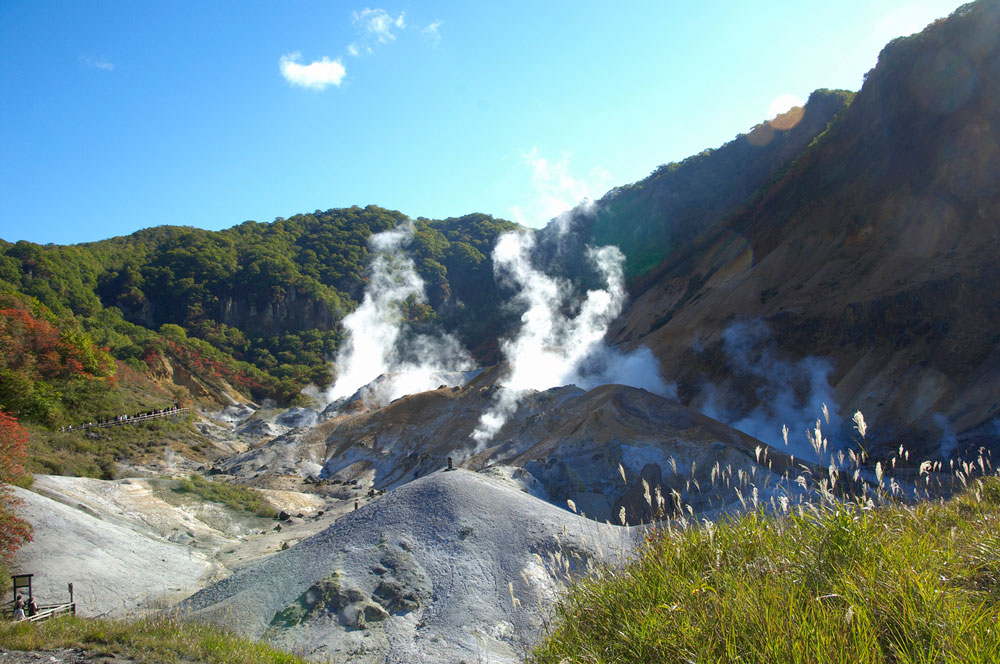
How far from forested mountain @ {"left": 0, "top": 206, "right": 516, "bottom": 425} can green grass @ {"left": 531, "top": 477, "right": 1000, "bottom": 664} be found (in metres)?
39.3

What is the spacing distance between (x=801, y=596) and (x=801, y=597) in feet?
0.07

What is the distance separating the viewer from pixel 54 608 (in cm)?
1180

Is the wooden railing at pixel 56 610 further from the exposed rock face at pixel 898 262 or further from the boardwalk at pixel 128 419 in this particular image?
the exposed rock face at pixel 898 262

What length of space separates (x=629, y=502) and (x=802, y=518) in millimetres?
15782

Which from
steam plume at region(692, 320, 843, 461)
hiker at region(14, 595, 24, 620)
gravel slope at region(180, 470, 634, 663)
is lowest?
steam plume at region(692, 320, 843, 461)

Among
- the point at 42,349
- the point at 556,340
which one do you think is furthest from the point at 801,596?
the point at 556,340

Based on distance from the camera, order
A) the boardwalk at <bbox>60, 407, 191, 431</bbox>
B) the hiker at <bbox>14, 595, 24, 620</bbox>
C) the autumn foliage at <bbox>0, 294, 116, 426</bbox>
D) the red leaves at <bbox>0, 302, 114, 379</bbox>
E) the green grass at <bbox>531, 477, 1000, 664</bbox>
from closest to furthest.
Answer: the green grass at <bbox>531, 477, 1000, 664</bbox> → the hiker at <bbox>14, 595, 24, 620</bbox> → the autumn foliage at <bbox>0, 294, 116, 426</bbox> → the red leaves at <bbox>0, 302, 114, 379</bbox> → the boardwalk at <bbox>60, 407, 191, 431</bbox>

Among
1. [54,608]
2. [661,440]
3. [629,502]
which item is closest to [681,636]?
[54,608]

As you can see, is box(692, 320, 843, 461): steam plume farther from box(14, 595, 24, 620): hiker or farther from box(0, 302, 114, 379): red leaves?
box(0, 302, 114, 379): red leaves

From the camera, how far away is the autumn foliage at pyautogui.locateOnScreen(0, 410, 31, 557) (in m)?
13.6

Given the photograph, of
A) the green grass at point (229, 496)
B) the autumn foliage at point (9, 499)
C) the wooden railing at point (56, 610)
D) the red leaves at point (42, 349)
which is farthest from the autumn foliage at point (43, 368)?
the wooden railing at point (56, 610)

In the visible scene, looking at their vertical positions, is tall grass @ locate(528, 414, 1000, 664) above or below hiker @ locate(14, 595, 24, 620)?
above

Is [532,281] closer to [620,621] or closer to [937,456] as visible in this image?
[937,456]

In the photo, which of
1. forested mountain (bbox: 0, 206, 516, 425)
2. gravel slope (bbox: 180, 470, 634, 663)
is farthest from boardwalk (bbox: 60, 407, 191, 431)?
gravel slope (bbox: 180, 470, 634, 663)
